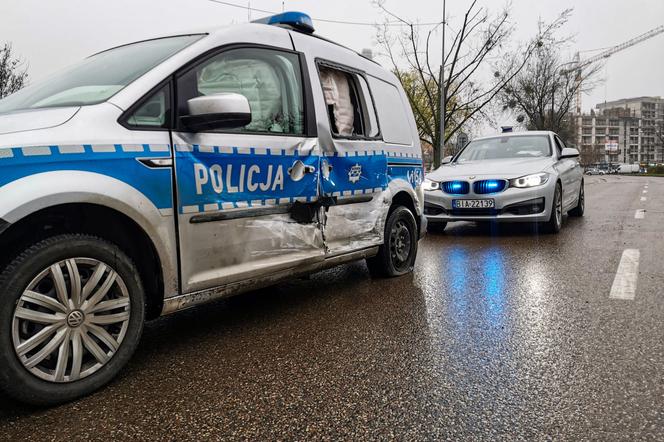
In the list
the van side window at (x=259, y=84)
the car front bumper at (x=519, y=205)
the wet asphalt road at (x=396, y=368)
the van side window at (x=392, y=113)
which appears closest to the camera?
the wet asphalt road at (x=396, y=368)

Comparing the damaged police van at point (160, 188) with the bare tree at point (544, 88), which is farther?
the bare tree at point (544, 88)

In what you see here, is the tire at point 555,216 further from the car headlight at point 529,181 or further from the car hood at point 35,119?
the car hood at point 35,119

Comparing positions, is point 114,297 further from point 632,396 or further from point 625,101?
point 625,101

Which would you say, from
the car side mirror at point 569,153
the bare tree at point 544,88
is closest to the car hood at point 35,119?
the car side mirror at point 569,153

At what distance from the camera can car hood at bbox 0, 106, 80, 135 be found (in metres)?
2.23

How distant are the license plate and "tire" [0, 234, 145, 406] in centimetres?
554

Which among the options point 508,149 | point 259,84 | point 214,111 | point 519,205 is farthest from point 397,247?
point 508,149

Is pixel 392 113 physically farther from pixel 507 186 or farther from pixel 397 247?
pixel 507 186

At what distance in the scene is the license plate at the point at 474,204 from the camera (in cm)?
718

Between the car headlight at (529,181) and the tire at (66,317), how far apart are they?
19.1 ft

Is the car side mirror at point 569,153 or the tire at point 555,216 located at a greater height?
the car side mirror at point 569,153

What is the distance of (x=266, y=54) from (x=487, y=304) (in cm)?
229

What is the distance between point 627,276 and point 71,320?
430 centimetres

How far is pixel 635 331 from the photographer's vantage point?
10.2ft
